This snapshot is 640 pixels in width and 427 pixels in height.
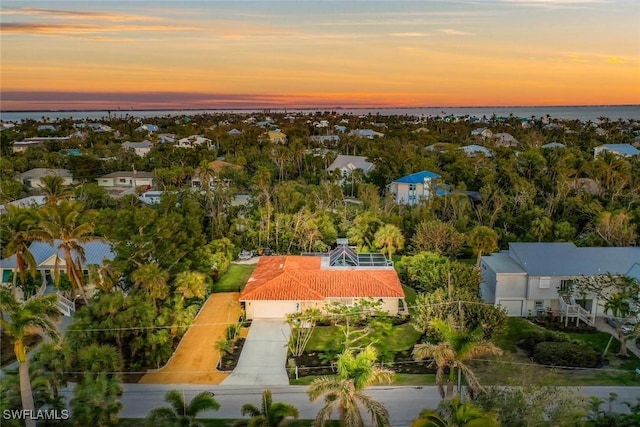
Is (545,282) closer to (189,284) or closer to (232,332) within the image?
(232,332)

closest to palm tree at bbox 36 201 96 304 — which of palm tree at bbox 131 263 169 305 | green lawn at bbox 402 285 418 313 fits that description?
palm tree at bbox 131 263 169 305

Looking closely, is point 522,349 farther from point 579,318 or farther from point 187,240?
point 187,240

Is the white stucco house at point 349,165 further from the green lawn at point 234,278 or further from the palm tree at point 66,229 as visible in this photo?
the palm tree at point 66,229

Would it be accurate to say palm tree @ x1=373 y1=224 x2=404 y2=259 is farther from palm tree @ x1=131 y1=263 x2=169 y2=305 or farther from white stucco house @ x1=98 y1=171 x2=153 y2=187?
white stucco house @ x1=98 y1=171 x2=153 y2=187

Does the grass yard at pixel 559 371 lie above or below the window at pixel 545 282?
below

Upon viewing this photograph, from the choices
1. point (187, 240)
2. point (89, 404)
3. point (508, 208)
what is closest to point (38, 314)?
point (89, 404)

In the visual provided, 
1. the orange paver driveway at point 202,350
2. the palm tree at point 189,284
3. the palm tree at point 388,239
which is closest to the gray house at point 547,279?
the palm tree at point 388,239

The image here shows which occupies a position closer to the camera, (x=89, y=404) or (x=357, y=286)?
(x=89, y=404)
